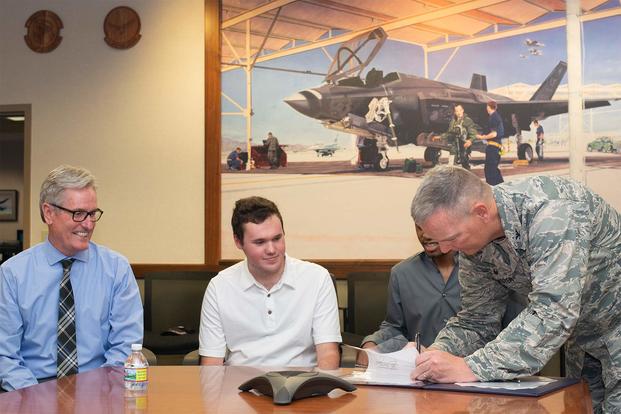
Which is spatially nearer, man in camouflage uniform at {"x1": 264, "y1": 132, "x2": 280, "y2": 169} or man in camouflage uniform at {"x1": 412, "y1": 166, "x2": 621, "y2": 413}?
man in camouflage uniform at {"x1": 412, "y1": 166, "x2": 621, "y2": 413}

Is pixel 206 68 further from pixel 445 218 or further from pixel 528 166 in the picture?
pixel 445 218

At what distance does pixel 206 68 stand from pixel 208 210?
1.01m

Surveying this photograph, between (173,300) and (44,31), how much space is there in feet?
7.78

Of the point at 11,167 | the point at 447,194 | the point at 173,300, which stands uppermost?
the point at 11,167

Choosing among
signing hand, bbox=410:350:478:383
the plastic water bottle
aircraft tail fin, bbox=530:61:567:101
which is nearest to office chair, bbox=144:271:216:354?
aircraft tail fin, bbox=530:61:567:101

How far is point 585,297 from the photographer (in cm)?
236

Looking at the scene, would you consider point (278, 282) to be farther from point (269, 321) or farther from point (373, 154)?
point (373, 154)

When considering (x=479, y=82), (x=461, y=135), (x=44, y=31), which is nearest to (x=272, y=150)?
(x=461, y=135)

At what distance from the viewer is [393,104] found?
5.39 m

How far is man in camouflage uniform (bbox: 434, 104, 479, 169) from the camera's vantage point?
17.2ft

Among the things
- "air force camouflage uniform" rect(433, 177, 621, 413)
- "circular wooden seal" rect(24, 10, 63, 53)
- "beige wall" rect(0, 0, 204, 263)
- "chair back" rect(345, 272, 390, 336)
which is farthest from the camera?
"circular wooden seal" rect(24, 10, 63, 53)

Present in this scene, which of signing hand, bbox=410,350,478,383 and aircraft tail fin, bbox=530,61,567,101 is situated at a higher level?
aircraft tail fin, bbox=530,61,567,101

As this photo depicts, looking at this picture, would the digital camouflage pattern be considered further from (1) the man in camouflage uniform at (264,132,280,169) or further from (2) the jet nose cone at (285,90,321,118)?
(1) the man in camouflage uniform at (264,132,280,169)

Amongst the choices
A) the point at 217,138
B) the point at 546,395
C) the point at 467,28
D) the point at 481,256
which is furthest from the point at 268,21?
the point at 546,395
